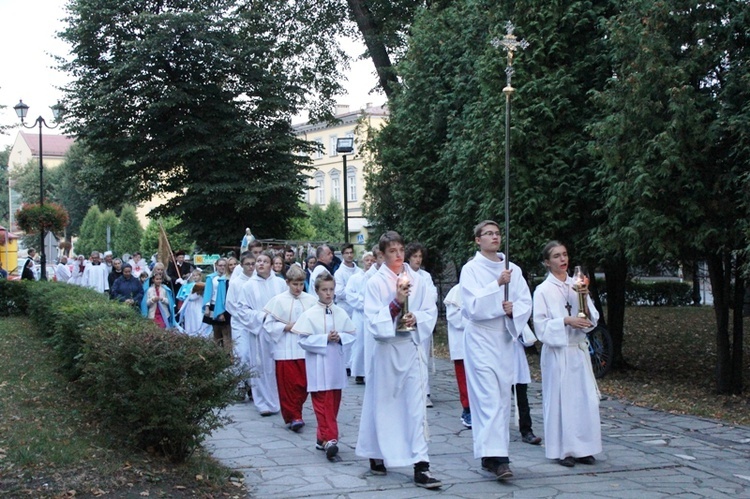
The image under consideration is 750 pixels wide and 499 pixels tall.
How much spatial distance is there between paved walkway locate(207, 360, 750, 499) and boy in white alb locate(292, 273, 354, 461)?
11.0 inches

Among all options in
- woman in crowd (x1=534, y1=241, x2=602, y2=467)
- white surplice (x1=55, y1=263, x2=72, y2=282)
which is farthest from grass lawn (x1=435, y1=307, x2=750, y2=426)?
white surplice (x1=55, y1=263, x2=72, y2=282)

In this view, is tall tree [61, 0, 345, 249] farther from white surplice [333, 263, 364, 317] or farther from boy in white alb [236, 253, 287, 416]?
boy in white alb [236, 253, 287, 416]

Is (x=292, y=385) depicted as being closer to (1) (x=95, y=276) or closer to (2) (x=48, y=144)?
(1) (x=95, y=276)

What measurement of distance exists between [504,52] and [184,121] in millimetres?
17762

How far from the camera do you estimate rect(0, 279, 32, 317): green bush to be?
23328 mm

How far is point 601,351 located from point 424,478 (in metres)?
7.99

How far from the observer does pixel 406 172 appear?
21031 millimetres

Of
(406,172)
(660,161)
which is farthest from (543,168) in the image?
(406,172)

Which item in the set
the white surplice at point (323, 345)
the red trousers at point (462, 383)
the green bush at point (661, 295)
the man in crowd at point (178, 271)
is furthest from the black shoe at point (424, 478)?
the green bush at point (661, 295)

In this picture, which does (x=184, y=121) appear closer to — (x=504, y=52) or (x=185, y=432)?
(x=504, y=52)

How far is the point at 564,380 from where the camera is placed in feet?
26.5

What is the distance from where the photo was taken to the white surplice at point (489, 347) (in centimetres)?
736

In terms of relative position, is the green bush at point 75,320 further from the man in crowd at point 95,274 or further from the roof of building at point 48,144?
the roof of building at point 48,144

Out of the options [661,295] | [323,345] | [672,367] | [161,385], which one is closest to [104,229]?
[661,295]
